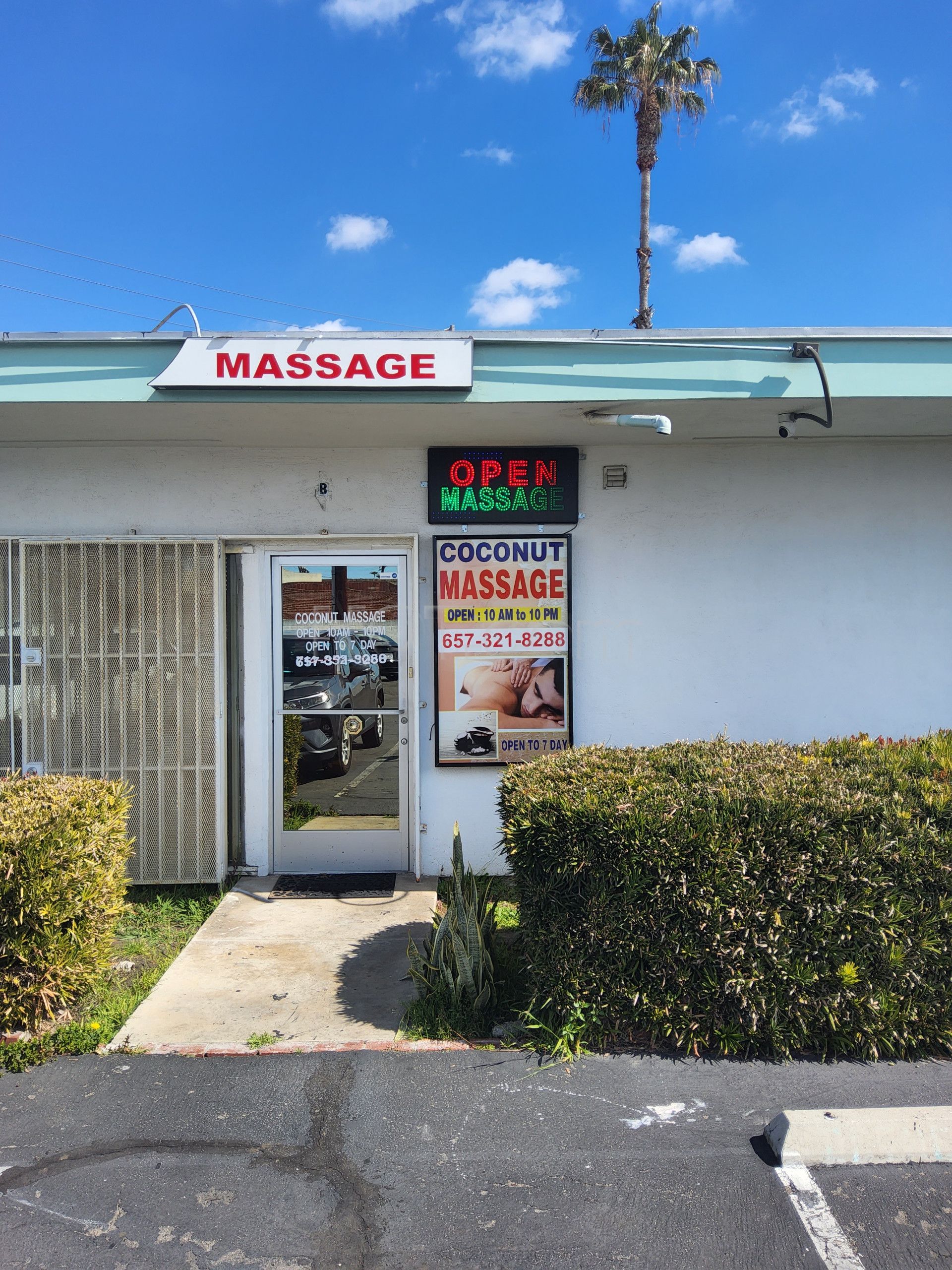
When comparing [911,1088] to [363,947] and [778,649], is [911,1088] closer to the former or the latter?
[363,947]

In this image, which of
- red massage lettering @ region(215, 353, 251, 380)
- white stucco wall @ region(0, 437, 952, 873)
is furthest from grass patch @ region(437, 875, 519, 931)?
red massage lettering @ region(215, 353, 251, 380)

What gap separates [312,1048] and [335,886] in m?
2.28

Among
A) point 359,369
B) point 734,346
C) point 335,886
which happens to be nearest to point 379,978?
point 335,886

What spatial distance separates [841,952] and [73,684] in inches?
199

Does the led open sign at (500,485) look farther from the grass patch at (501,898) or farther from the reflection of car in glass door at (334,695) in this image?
the grass patch at (501,898)

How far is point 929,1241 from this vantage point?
2678mm

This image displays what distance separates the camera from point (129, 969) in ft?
15.7

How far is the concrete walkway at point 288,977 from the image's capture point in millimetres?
4008

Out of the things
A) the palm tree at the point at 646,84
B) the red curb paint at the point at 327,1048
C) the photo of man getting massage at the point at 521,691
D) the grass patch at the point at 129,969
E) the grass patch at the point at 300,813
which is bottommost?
the red curb paint at the point at 327,1048

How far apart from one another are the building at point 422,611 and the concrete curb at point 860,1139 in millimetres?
3369

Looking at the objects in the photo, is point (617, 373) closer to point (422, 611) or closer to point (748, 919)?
point (422, 611)

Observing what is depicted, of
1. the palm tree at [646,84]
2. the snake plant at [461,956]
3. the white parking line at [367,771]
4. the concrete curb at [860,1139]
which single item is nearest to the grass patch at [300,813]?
the white parking line at [367,771]

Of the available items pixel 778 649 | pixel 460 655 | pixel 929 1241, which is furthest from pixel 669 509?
pixel 929 1241

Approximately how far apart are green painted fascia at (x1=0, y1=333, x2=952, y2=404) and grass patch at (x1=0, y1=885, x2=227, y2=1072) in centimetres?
301
